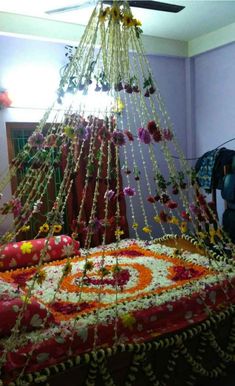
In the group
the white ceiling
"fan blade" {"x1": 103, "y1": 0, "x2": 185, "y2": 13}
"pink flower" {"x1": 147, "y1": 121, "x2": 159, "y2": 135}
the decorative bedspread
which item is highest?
the white ceiling

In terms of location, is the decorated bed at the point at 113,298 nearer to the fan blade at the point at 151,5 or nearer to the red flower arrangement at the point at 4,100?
the fan blade at the point at 151,5

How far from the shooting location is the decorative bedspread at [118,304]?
175 centimetres

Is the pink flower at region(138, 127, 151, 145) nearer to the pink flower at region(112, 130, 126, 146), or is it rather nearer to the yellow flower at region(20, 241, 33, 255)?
the pink flower at region(112, 130, 126, 146)

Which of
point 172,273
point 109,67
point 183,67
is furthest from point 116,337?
point 183,67

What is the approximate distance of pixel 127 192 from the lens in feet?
7.27

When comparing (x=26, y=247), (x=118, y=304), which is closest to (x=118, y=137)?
(x=118, y=304)

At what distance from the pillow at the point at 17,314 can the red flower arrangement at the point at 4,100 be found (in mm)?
2085

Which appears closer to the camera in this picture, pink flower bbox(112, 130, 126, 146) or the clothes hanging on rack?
pink flower bbox(112, 130, 126, 146)

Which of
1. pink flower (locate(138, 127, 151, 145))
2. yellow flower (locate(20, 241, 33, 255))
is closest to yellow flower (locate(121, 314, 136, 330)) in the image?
pink flower (locate(138, 127, 151, 145))

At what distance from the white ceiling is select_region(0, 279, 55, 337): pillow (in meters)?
2.36

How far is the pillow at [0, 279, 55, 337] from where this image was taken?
5.87 feet

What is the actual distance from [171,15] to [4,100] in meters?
1.85

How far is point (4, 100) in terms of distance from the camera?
345 centimetres

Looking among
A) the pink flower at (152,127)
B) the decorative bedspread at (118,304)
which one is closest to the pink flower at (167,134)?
the pink flower at (152,127)
